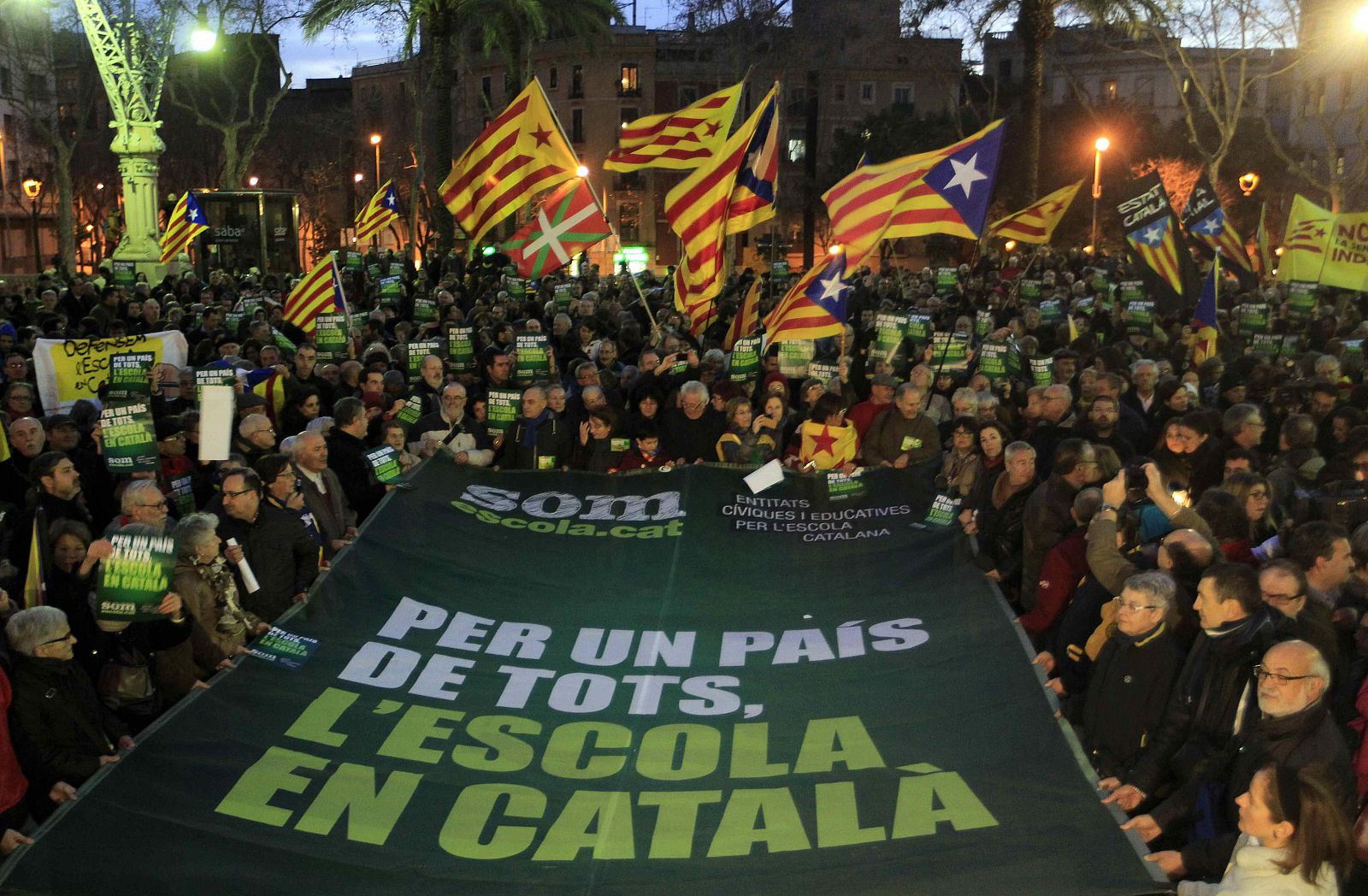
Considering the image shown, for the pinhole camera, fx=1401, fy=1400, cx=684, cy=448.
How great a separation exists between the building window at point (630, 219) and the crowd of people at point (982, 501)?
58685 mm

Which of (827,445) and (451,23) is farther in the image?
(451,23)

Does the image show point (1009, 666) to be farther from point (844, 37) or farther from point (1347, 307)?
point (844, 37)

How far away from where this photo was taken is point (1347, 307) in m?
18.2

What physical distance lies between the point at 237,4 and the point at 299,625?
131ft

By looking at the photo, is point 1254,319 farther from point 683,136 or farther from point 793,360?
point 683,136

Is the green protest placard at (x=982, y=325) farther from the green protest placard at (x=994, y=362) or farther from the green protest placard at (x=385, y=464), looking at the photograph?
the green protest placard at (x=385, y=464)

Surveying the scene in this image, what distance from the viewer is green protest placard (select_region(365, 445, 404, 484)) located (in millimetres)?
7484

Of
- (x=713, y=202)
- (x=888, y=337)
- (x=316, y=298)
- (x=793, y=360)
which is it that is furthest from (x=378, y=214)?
(x=793, y=360)

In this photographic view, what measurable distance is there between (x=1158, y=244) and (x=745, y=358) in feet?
17.7

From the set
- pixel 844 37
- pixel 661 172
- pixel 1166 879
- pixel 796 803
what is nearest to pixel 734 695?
pixel 796 803

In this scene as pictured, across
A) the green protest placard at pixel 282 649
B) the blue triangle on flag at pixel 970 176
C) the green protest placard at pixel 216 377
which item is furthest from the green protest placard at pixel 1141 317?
the green protest placard at pixel 282 649

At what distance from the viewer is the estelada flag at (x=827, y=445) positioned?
9.54 m

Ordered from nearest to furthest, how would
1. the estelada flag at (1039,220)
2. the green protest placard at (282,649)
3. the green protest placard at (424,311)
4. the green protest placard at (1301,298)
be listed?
the green protest placard at (282,649)
the green protest placard at (1301,298)
the green protest placard at (424,311)
the estelada flag at (1039,220)

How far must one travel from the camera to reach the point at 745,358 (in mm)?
11719
